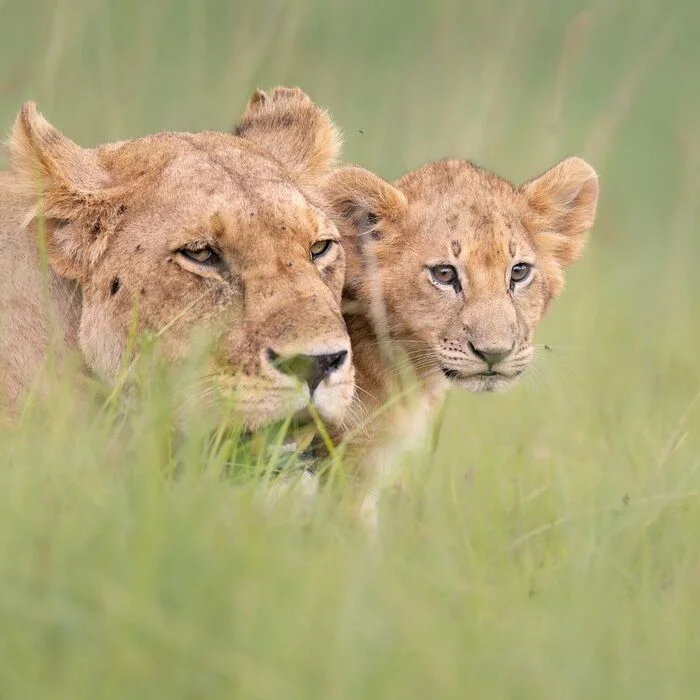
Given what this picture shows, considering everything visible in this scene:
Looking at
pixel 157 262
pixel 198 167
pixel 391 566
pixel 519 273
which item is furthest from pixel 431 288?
pixel 391 566

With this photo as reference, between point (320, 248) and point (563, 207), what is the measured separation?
138 cm

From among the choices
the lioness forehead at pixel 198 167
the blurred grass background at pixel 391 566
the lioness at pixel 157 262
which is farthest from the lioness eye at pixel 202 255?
the blurred grass background at pixel 391 566

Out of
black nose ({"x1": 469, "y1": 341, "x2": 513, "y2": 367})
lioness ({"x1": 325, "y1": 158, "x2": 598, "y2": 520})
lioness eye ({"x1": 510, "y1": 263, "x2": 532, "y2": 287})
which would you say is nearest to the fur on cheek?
lioness ({"x1": 325, "y1": 158, "x2": 598, "y2": 520})

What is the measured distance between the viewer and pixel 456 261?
4676mm

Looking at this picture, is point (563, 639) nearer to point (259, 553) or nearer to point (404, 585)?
point (404, 585)

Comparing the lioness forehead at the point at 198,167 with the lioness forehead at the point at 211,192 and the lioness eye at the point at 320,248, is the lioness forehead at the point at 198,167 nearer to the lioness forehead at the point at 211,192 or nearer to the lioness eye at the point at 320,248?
the lioness forehead at the point at 211,192

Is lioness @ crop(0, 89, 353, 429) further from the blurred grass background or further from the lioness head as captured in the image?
the lioness head

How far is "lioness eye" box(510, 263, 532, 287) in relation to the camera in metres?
4.78

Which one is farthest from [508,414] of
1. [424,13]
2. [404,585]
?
[424,13]

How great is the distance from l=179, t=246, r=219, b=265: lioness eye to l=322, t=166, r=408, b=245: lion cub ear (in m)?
0.85

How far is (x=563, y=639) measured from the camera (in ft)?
8.87

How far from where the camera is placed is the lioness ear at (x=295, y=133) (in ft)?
15.3

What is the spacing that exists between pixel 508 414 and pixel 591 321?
92 cm

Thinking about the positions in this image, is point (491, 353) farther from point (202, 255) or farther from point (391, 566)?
point (391, 566)
